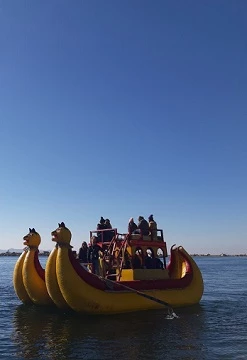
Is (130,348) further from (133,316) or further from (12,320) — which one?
(12,320)

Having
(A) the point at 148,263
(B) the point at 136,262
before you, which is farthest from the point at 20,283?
(A) the point at 148,263

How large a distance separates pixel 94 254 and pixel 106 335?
5283 mm

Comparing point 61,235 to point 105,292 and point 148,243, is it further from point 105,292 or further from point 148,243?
point 148,243

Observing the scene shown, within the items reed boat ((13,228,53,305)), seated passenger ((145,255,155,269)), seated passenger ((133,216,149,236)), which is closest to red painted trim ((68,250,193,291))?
seated passenger ((145,255,155,269))

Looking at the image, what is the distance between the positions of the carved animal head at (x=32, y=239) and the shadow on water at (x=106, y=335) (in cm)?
287

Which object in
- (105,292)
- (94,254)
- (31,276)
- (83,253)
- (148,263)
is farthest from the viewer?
(83,253)

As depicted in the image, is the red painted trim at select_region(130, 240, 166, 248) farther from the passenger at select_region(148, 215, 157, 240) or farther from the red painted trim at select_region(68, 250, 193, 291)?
the red painted trim at select_region(68, 250, 193, 291)

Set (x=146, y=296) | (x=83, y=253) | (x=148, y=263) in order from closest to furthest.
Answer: (x=146, y=296), (x=148, y=263), (x=83, y=253)

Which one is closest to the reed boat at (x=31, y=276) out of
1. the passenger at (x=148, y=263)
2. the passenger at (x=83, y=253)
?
the passenger at (x=83, y=253)

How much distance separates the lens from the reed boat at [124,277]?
15.5m

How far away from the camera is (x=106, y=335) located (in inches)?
537

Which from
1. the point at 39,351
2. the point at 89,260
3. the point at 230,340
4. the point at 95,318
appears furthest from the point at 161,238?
the point at 39,351

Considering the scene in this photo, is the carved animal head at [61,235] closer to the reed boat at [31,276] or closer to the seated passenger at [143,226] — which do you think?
the reed boat at [31,276]

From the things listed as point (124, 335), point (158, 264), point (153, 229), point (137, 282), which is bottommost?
point (124, 335)
